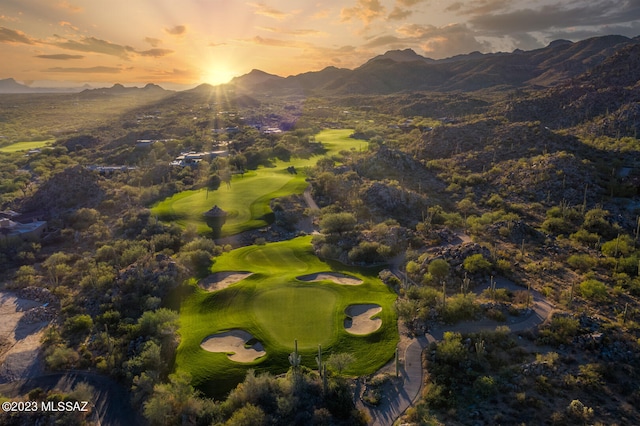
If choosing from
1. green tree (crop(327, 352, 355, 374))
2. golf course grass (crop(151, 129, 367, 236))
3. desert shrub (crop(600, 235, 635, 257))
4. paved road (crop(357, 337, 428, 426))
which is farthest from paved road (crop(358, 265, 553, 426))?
golf course grass (crop(151, 129, 367, 236))

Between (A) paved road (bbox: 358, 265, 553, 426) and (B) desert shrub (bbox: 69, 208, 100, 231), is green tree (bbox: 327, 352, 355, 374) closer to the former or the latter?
(A) paved road (bbox: 358, 265, 553, 426)

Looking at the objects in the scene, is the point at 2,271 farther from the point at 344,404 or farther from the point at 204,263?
the point at 344,404

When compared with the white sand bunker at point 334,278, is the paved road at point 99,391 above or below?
below

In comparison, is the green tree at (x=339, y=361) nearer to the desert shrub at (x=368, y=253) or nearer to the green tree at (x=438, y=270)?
the green tree at (x=438, y=270)

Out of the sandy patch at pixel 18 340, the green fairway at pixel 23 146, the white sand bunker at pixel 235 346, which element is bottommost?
the green fairway at pixel 23 146

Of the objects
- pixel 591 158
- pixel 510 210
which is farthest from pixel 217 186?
pixel 591 158

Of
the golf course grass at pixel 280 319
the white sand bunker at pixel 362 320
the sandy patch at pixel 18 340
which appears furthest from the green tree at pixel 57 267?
the white sand bunker at pixel 362 320
